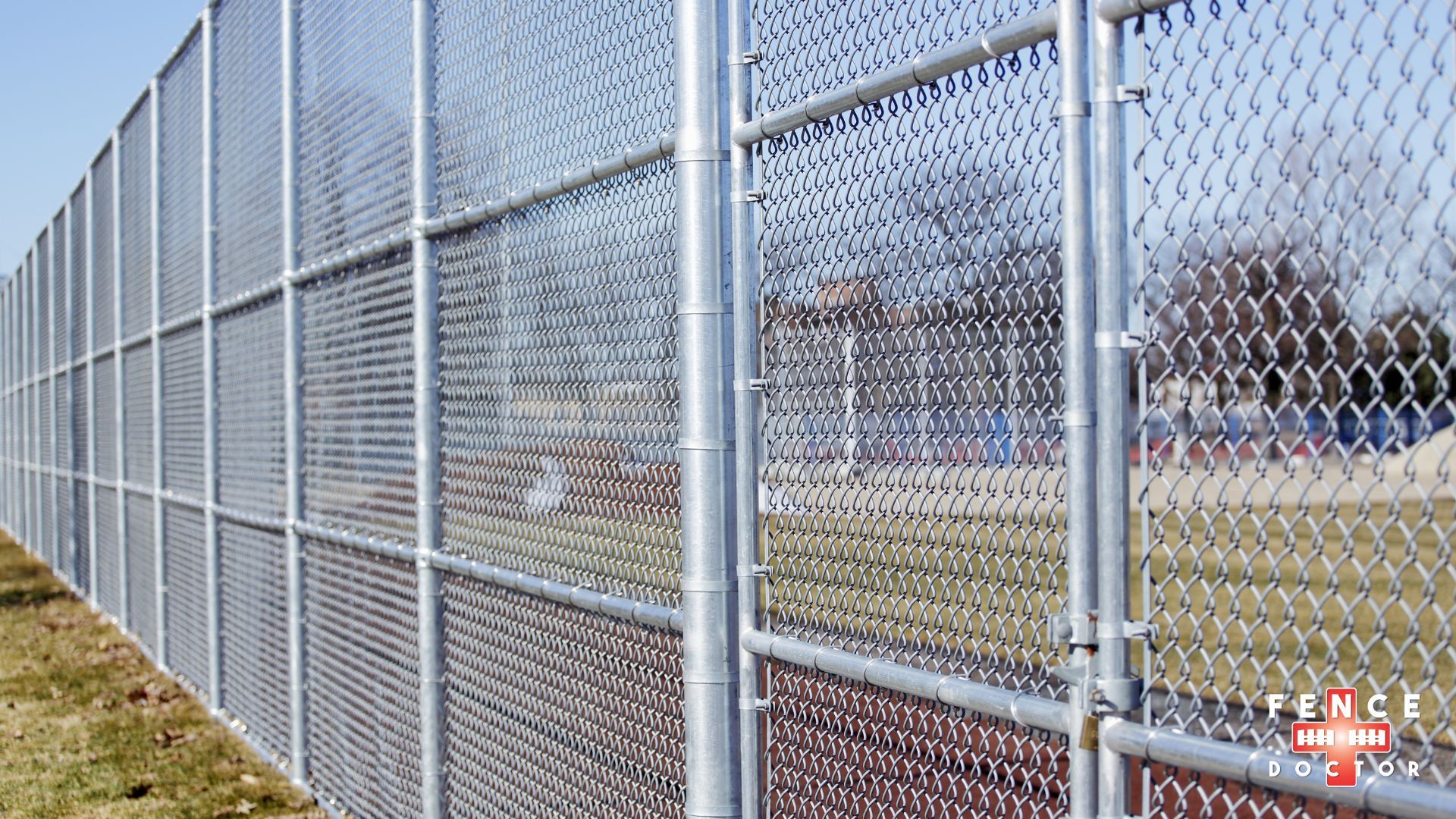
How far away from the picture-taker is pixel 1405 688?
200cm

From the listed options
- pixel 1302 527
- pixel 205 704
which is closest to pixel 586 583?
pixel 205 704

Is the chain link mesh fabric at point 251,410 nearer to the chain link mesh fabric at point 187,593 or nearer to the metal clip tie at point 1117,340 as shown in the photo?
the chain link mesh fabric at point 187,593

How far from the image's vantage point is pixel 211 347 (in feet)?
27.9

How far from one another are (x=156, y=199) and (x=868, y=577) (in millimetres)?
8519

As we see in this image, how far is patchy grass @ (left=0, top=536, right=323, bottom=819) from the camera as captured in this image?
6.98 metres

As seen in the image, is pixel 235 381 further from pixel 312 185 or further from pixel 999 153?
pixel 999 153

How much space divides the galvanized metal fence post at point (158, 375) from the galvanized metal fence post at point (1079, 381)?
8.93 meters

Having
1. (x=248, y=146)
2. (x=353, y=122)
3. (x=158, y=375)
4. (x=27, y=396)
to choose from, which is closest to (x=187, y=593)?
(x=158, y=375)

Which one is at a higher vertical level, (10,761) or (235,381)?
(235,381)

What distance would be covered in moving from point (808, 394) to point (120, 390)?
10128 mm

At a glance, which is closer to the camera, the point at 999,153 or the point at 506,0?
the point at 999,153

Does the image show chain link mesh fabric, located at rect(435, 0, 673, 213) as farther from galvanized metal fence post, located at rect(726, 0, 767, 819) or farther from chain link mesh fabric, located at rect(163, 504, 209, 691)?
chain link mesh fabric, located at rect(163, 504, 209, 691)

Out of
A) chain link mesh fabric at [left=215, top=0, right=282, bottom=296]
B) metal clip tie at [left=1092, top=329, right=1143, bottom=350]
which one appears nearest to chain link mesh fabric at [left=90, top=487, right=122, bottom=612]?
chain link mesh fabric at [left=215, top=0, right=282, bottom=296]

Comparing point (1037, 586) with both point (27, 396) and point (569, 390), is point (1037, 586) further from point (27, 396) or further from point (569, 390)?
point (27, 396)
